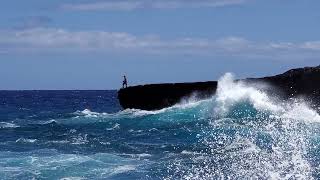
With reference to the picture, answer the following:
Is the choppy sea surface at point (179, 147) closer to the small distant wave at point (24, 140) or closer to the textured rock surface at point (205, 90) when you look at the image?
the small distant wave at point (24, 140)

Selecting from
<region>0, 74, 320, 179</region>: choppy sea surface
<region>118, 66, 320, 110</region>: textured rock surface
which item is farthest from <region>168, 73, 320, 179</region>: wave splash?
<region>118, 66, 320, 110</region>: textured rock surface

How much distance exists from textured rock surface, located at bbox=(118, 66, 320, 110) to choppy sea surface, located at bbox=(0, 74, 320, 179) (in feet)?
3.64

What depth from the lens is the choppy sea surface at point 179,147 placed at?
18.9 metres

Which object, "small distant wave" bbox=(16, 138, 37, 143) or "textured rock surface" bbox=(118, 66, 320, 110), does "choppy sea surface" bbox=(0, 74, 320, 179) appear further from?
"textured rock surface" bbox=(118, 66, 320, 110)

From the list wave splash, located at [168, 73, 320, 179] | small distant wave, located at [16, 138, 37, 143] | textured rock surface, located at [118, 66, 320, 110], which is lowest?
wave splash, located at [168, 73, 320, 179]

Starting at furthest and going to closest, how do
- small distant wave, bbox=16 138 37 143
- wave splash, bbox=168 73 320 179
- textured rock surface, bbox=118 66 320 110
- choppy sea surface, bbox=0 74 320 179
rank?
1. textured rock surface, bbox=118 66 320 110
2. small distant wave, bbox=16 138 37 143
3. choppy sea surface, bbox=0 74 320 179
4. wave splash, bbox=168 73 320 179

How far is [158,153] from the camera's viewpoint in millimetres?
23906

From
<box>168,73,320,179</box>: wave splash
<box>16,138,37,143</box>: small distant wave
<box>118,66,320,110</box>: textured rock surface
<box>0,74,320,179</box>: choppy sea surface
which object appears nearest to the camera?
<box>168,73,320,179</box>: wave splash

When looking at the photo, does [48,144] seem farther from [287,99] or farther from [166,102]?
[166,102]

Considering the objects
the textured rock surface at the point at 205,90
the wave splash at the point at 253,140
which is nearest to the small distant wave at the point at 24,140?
the wave splash at the point at 253,140

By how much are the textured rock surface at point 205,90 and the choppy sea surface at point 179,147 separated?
43.7 inches

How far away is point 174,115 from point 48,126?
9.68 m

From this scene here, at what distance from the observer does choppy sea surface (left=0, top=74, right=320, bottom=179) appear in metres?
18.9

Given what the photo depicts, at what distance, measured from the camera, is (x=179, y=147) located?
25625 millimetres
